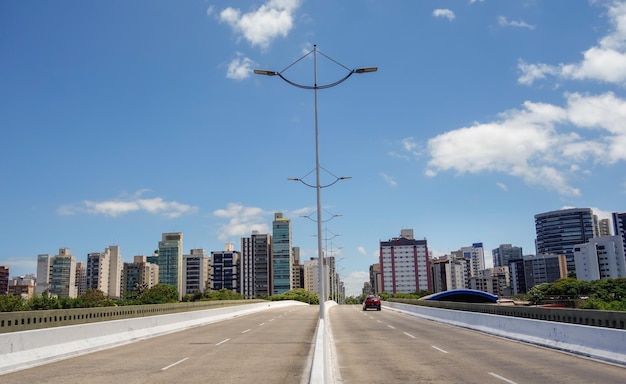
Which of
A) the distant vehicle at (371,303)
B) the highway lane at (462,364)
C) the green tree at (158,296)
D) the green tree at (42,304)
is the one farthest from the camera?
the green tree at (158,296)

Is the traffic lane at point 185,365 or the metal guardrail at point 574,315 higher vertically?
the metal guardrail at point 574,315

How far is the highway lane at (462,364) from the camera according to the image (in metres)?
12.7

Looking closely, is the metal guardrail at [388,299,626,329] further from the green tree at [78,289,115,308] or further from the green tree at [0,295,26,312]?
the green tree at [0,295,26,312]

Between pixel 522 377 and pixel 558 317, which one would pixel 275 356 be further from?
pixel 558 317

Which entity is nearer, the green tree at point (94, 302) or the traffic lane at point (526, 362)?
the traffic lane at point (526, 362)

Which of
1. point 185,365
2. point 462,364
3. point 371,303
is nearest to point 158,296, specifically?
point 371,303

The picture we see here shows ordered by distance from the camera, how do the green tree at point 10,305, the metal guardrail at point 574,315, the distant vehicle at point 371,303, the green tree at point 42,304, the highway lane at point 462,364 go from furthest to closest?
the green tree at point 10,305 → the green tree at point 42,304 → the distant vehicle at point 371,303 → the metal guardrail at point 574,315 → the highway lane at point 462,364

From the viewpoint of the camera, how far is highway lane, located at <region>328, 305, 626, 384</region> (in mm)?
12734

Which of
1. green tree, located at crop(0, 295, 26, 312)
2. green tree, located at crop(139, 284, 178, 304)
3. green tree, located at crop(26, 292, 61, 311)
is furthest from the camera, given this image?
green tree, located at crop(139, 284, 178, 304)

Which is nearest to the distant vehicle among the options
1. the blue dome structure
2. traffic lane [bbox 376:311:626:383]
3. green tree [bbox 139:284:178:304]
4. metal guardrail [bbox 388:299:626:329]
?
metal guardrail [bbox 388:299:626:329]

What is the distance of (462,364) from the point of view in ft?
50.4

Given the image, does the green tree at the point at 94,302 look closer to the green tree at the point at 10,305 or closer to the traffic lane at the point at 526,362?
the green tree at the point at 10,305

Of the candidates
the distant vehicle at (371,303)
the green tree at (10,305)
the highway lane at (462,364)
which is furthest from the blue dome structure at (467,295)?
the highway lane at (462,364)

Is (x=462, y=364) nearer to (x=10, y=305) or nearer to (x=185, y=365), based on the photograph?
(x=185, y=365)
